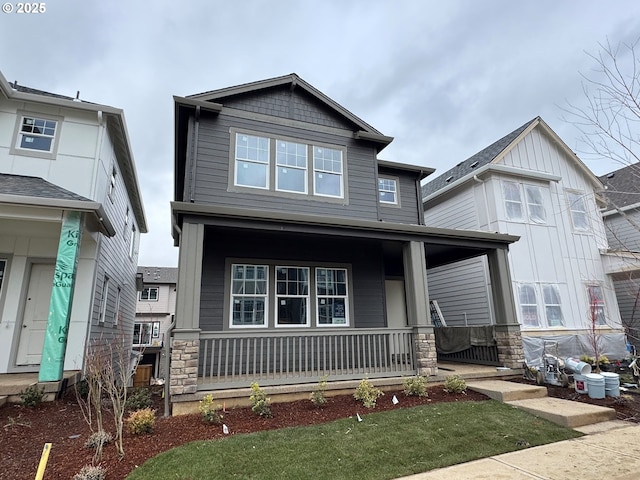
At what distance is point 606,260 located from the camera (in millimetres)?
13008

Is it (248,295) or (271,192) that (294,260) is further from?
(271,192)

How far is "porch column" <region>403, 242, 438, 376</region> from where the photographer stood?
7.41 m

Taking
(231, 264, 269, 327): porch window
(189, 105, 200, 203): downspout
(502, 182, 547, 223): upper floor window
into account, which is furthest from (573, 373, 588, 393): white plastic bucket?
(189, 105, 200, 203): downspout

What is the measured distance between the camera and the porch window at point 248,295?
320 inches

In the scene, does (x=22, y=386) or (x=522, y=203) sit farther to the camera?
(x=522, y=203)

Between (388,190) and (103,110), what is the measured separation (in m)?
7.79

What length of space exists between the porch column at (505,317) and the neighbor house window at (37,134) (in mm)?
10868

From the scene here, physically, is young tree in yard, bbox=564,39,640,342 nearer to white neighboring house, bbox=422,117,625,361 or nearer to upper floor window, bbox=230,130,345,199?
upper floor window, bbox=230,130,345,199

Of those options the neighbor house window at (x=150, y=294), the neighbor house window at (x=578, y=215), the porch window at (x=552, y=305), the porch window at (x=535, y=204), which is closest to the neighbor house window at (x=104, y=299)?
the porch window at (x=552, y=305)

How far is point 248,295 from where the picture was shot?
8258 millimetres

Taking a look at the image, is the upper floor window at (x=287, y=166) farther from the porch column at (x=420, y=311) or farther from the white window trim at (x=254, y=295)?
the porch column at (x=420, y=311)

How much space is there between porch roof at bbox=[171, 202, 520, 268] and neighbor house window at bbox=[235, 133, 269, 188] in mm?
A: 2040

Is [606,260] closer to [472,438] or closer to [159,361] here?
[472,438]

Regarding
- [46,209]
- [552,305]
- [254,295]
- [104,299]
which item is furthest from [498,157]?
[104,299]
